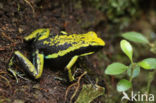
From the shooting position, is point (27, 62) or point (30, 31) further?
point (30, 31)

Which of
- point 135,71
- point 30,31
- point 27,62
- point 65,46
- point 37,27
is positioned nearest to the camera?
point 135,71

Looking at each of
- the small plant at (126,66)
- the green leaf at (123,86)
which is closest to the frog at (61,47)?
the small plant at (126,66)

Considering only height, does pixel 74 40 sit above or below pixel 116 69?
above

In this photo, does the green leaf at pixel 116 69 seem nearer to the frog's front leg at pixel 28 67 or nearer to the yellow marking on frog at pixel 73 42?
the yellow marking on frog at pixel 73 42

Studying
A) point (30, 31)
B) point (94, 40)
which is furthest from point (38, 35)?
point (94, 40)

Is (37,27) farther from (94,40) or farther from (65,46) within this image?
(94,40)

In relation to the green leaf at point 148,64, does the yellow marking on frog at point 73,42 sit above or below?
above

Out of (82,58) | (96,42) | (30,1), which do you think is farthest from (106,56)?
(30,1)

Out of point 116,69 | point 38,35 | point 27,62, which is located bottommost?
Result: point 116,69

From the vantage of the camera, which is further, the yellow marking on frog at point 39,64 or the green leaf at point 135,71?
the yellow marking on frog at point 39,64

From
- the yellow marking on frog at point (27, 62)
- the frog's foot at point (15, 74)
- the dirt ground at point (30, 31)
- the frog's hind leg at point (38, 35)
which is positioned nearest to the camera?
the dirt ground at point (30, 31)

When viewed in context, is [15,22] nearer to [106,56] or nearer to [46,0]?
[46,0]

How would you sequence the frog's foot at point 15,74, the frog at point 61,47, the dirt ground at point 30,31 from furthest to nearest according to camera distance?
1. the frog at point 61,47
2. the frog's foot at point 15,74
3. the dirt ground at point 30,31
